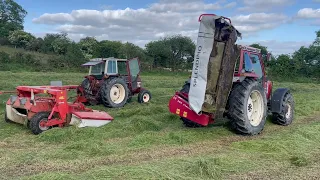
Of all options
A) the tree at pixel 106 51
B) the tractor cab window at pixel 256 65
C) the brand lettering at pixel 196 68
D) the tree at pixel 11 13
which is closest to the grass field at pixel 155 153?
the brand lettering at pixel 196 68

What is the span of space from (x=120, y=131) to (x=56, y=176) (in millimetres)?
3313

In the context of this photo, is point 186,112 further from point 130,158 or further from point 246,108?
point 130,158

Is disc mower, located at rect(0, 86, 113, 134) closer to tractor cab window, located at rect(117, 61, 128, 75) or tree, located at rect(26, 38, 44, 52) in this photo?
tractor cab window, located at rect(117, 61, 128, 75)

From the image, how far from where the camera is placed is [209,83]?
7625 millimetres

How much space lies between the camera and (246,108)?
7484 millimetres

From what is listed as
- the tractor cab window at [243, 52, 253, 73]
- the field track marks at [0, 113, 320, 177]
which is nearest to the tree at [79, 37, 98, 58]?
the tractor cab window at [243, 52, 253, 73]

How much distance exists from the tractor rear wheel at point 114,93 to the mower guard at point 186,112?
457cm

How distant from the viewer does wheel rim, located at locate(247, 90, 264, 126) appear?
319 inches

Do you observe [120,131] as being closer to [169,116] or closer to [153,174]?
[169,116]

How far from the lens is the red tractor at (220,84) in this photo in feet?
23.9

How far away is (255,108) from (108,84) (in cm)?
556

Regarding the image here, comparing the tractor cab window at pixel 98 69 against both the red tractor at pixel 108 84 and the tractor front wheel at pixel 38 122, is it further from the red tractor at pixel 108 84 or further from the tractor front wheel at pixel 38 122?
the tractor front wheel at pixel 38 122

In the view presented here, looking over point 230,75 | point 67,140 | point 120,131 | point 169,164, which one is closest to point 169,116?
point 120,131

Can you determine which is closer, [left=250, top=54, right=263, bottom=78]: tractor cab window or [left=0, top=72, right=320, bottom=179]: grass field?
[left=0, top=72, right=320, bottom=179]: grass field
